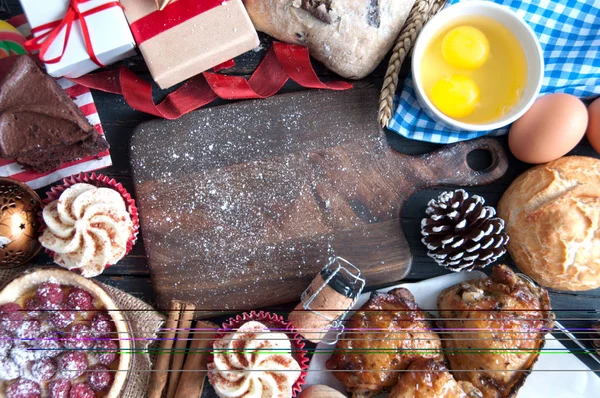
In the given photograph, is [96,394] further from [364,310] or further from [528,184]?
[528,184]

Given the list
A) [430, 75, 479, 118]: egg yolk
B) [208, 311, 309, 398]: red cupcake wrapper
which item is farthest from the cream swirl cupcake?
[430, 75, 479, 118]: egg yolk

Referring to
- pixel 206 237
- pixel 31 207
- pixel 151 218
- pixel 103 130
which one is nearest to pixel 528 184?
pixel 206 237

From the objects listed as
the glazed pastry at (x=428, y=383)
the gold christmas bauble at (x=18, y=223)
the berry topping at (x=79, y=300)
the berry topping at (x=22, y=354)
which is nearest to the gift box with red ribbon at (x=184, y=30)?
the gold christmas bauble at (x=18, y=223)

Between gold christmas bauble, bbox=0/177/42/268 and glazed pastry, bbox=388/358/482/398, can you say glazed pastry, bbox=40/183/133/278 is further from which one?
glazed pastry, bbox=388/358/482/398

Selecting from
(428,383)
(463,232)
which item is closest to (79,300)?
(428,383)

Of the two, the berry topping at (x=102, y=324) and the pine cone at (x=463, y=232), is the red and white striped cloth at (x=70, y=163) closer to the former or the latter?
the berry topping at (x=102, y=324)

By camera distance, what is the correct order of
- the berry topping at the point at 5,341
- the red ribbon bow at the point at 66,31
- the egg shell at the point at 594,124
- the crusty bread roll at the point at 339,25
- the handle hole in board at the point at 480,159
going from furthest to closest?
the handle hole in board at the point at 480,159
the egg shell at the point at 594,124
the crusty bread roll at the point at 339,25
the red ribbon bow at the point at 66,31
the berry topping at the point at 5,341

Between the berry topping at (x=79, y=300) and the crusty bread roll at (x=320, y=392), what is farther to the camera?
the crusty bread roll at (x=320, y=392)
